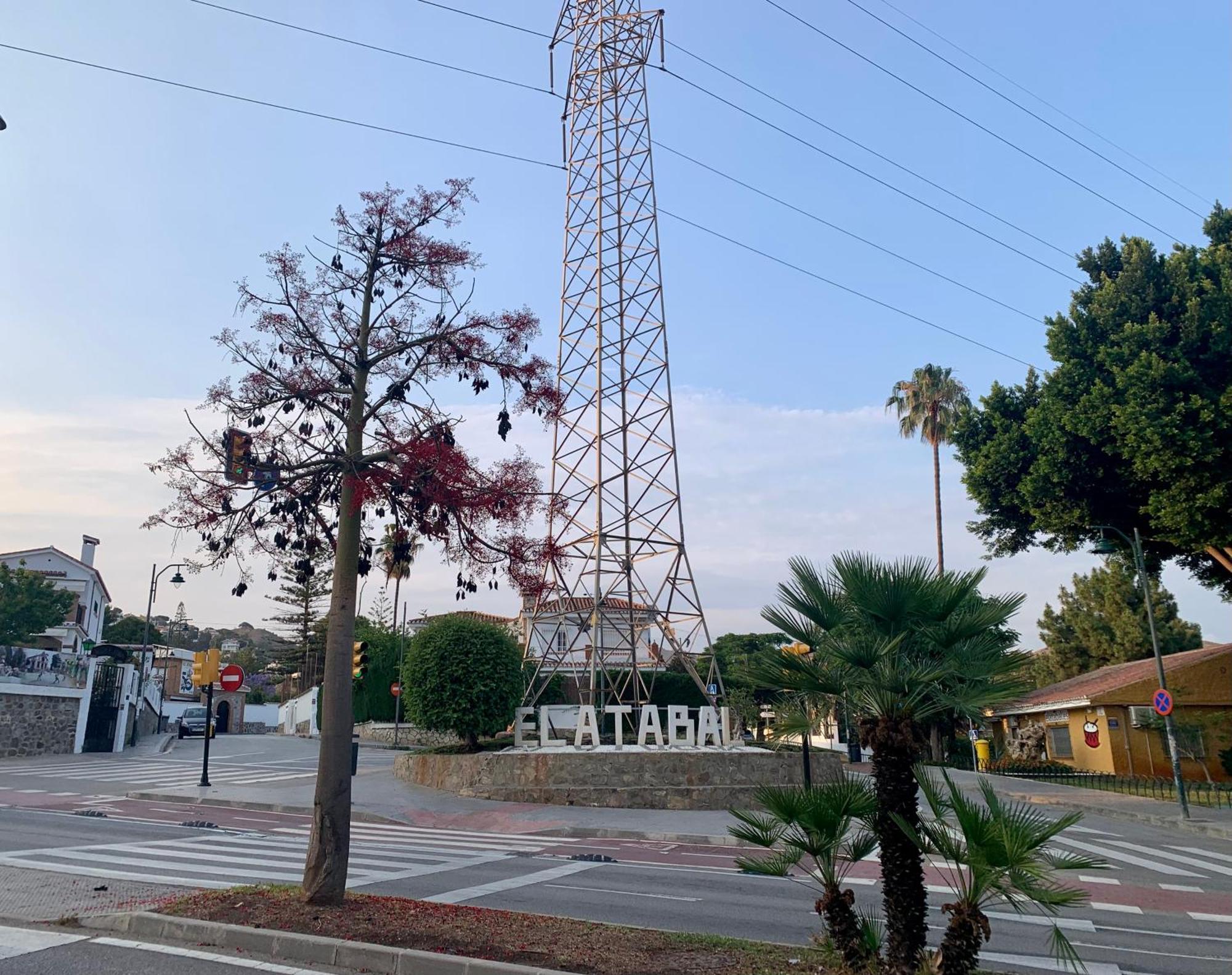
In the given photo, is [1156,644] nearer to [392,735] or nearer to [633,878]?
[633,878]

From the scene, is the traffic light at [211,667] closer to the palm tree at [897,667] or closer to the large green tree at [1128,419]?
the palm tree at [897,667]

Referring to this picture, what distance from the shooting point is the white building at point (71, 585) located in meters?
57.8

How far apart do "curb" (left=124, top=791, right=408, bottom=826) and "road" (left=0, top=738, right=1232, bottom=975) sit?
0.61m

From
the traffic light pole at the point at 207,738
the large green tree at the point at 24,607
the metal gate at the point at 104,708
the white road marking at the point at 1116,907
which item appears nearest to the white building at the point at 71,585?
the large green tree at the point at 24,607

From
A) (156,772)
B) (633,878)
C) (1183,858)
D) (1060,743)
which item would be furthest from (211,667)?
(1060,743)

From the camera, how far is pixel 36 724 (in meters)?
36.8

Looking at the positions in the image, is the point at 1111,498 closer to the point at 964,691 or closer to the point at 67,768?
the point at 964,691

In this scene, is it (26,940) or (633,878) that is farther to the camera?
(633,878)

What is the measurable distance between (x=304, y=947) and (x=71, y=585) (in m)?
66.5

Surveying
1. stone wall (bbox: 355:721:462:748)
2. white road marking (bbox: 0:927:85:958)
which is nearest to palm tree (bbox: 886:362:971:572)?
stone wall (bbox: 355:721:462:748)

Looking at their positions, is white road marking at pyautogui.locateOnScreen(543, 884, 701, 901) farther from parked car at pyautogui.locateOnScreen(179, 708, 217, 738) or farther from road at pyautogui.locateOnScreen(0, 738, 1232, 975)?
parked car at pyautogui.locateOnScreen(179, 708, 217, 738)

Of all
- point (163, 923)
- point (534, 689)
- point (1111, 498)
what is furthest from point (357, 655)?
point (1111, 498)

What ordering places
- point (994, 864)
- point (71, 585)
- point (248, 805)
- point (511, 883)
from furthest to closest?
1. point (71, 585)
2. point (248, 805)
3. point (511, 883)
4. point (994, 864)

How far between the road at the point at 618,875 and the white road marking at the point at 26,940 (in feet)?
9.11
